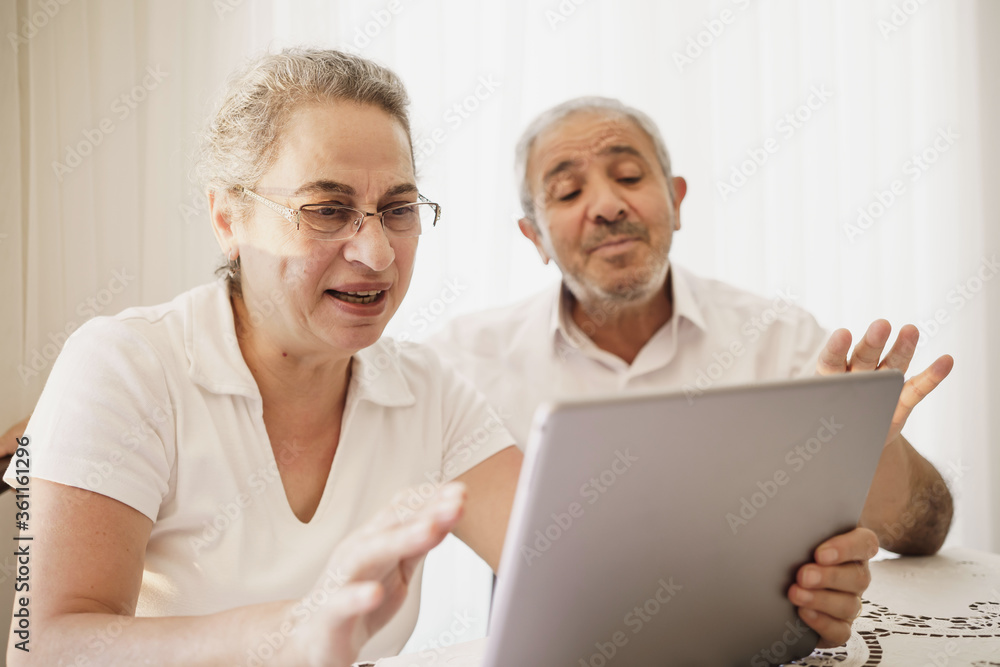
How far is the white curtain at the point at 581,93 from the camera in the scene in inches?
87.4

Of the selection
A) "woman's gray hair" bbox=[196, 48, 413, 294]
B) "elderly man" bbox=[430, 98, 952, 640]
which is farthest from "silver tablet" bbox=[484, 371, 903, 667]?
"elderly man" bbox=[430, 98, 952, 640]

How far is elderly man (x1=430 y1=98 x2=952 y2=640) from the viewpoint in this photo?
1927 mm

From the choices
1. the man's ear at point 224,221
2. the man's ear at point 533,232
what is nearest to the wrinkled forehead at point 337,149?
the man's ear at point 224,221

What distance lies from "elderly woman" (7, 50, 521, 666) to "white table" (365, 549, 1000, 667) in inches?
12.3

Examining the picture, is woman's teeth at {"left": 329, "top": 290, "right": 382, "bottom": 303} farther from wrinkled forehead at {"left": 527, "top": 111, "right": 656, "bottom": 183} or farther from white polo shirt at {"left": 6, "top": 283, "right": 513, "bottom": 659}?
wrinkled forehead at {"left": 527, "top": 111, "right": 656, "bottom": 183}

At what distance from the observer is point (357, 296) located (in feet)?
3.96

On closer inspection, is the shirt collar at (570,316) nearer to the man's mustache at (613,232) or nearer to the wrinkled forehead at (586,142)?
the man's mustache at (613,232)

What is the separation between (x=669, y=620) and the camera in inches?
30.9

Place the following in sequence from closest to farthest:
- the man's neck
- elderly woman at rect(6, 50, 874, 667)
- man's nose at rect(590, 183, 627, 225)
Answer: elderly woman at rect(6, 50, 874, 667) → man's nose at rect(590, 183, 627, 225) → the man's neck

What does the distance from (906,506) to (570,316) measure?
2.90 ft

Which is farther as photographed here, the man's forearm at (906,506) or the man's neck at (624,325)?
the man's neck at (624,325)

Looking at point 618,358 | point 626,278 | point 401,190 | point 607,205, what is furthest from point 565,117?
point 401,190

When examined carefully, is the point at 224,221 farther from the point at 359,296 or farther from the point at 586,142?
the point at 586,142

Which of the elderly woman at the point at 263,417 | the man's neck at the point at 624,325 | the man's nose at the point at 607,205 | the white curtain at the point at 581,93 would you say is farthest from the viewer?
the white curtain at the point at 581,93
